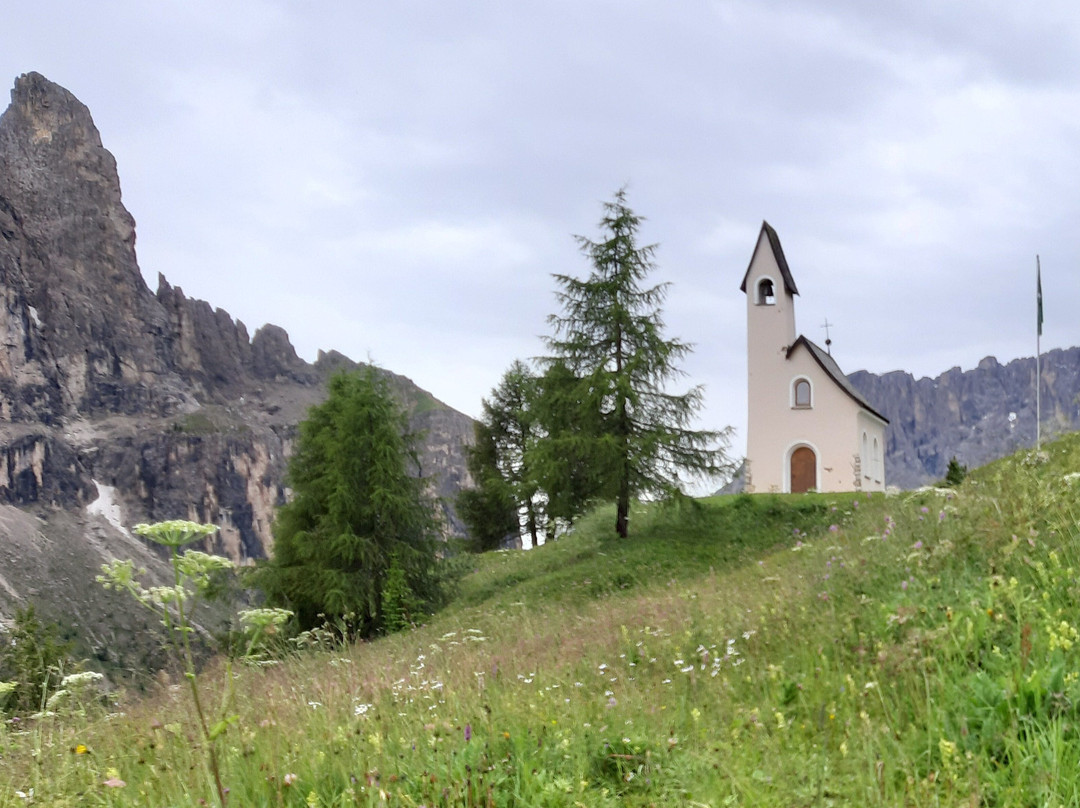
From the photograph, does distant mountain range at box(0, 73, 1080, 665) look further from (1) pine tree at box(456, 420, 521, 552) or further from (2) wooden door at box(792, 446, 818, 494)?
(2) wooden door at box(792, 446, 818, 494)

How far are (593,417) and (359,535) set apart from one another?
22.2ft

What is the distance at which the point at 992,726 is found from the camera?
161 inches

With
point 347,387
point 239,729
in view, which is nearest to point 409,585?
point 347,387

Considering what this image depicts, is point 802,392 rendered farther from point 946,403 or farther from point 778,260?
point 946,403

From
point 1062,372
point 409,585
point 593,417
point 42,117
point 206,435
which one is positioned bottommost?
point 409,585

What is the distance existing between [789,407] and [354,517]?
65.3ft

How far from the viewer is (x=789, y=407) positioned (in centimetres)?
3509

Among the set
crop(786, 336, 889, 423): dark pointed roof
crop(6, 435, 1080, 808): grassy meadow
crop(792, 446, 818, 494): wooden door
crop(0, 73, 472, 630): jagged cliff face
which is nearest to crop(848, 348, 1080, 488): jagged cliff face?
crop(0, 73, 472, 630): jagged cliff face

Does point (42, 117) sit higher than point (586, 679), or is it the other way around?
point (42, 117)

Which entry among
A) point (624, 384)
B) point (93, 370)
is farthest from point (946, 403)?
point (624, 384)

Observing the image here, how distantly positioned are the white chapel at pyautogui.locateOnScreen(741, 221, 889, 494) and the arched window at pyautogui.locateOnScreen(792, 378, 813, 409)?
0.04 m

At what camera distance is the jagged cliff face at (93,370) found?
165625mm

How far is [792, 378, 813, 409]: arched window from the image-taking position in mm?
35188

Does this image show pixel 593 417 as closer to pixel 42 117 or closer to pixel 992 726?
pixel 992 726
